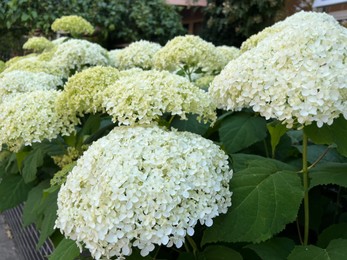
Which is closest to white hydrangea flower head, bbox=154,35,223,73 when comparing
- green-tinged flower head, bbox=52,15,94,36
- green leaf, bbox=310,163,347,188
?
green leaf, bbox=310,163,347,188

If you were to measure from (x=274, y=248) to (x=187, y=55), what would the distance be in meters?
1.37

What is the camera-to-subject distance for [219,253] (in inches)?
53.2

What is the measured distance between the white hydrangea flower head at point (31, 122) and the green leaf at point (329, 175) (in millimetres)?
926

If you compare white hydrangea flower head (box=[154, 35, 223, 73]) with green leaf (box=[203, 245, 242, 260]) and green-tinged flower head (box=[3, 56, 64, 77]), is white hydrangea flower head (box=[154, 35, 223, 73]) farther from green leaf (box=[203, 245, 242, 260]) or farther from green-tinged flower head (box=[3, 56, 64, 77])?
green leaf (box=[203, 245, 242, 260])

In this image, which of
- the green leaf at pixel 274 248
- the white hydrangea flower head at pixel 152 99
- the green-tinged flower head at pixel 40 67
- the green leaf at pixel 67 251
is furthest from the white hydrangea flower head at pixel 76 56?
the green leaf at pixel 274 248

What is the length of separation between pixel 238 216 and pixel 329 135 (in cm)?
34

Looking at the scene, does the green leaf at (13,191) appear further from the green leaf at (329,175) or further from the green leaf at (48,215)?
the green leaf at (329,175)

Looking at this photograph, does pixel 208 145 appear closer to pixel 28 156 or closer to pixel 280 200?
pixel 280 200

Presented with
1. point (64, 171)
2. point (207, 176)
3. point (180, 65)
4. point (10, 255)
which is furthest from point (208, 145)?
point (10, 255)

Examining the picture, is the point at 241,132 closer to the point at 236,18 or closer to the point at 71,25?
the point at 71,25

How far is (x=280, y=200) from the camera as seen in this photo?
4.06 feet

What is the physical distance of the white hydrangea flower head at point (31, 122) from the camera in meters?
1.74

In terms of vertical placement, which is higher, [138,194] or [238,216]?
[138,194]

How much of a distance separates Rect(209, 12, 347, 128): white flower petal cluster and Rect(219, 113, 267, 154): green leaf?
0.35m
